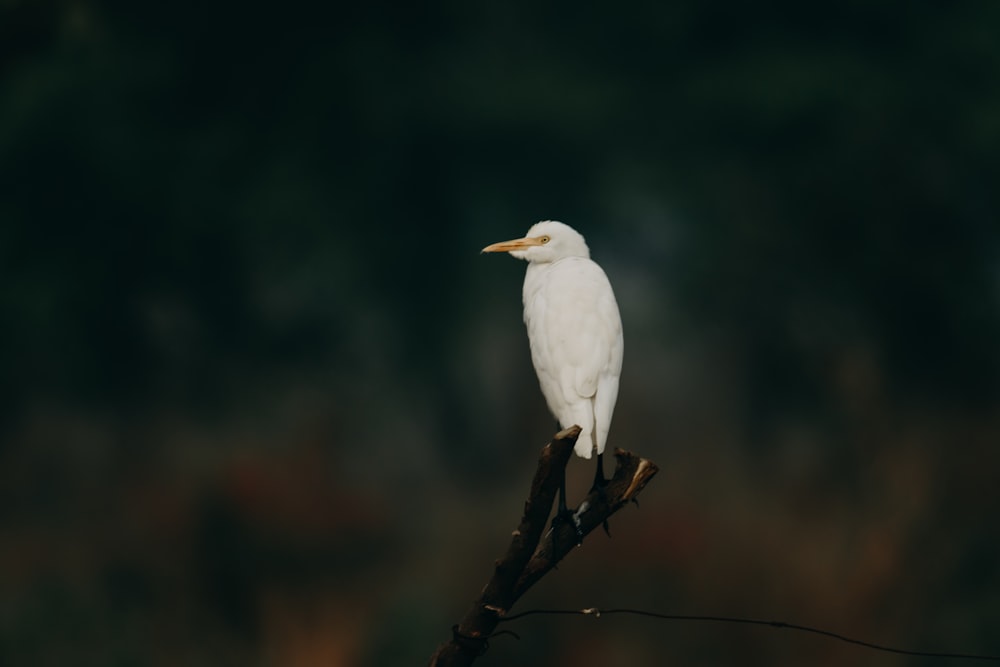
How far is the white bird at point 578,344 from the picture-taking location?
4293mm

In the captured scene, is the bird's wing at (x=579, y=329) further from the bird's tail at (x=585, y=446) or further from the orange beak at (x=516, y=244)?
the orange beak at (x=516, y=244)

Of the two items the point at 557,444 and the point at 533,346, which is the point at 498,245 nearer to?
the point at 533,346

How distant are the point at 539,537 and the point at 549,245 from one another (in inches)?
86.0

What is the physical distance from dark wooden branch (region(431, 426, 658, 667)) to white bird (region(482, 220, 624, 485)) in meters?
0.31

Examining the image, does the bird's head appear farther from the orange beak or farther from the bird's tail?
the bird's tail

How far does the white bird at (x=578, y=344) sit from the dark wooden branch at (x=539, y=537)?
0.31 metres

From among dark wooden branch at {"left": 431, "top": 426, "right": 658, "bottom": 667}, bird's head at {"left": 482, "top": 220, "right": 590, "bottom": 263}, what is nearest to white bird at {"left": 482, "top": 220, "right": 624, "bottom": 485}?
bird's head at {"left": 482, "top": 220, "right": 590, "bottom": 263}

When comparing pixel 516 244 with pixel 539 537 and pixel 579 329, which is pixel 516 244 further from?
pixel 539 537

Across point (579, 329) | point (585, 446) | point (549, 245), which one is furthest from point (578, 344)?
point (549, 245)

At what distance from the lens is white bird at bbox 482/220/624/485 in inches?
169

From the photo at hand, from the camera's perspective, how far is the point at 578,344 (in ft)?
14.7

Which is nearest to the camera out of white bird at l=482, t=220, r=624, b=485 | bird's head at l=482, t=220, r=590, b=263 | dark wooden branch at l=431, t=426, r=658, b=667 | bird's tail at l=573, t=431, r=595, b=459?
dark wooden branch at l=431, t=426, r=658, b=667

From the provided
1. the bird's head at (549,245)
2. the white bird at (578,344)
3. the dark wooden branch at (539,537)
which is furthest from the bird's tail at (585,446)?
the bird's head at (549,245)

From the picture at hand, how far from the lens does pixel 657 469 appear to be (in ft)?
12.1
